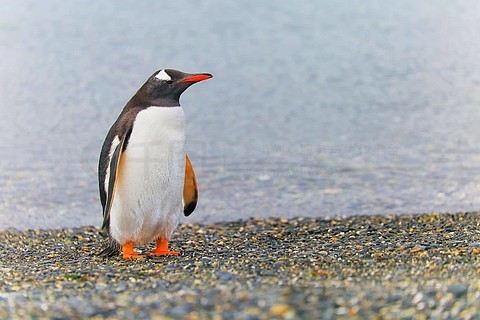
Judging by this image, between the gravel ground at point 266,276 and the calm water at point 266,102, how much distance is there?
2.10 meters

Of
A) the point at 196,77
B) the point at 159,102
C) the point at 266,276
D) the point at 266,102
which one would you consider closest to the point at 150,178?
the point at 159,102

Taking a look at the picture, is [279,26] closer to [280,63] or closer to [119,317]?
[280,63]

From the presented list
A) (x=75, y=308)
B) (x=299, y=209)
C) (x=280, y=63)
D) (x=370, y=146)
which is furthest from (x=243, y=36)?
(x=75, y=308)

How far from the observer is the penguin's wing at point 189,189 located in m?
5.97

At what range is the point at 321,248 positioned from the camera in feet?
18.2

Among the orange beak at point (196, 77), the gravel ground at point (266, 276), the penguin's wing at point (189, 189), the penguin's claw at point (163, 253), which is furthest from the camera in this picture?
the penguin's wing at point (189, 189)

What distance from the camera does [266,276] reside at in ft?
14.4

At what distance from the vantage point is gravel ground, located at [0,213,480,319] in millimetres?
3635

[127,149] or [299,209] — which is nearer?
[127,149]

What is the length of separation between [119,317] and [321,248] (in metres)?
2.21

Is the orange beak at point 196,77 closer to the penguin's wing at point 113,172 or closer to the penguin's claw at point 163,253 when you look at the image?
the penguin's wing at point 113,172

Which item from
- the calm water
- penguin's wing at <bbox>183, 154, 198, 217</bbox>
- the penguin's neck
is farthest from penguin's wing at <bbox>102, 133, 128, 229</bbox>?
the calm water

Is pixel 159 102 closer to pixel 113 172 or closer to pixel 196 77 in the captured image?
pixel 196 77

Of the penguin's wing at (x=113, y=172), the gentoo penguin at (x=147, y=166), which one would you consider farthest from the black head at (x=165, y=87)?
the penguin's wing at (x=113, y=172)
